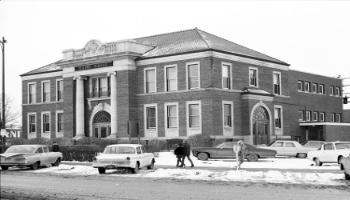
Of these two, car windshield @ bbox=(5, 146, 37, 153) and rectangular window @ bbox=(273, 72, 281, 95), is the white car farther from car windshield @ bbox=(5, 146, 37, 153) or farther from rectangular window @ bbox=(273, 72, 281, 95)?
rectangular window @ bbox=(273, 72, 281, 95)

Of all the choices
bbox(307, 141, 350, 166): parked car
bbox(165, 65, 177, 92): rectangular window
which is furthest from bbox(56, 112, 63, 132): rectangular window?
bbox(307, 141, 350, 166): parked car

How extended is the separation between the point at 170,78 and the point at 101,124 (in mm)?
8357

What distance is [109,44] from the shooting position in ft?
173

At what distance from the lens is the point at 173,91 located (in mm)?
50562


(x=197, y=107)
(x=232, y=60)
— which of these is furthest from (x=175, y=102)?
(x=232, y=60)

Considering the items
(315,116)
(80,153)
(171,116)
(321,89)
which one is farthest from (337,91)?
(80,153)

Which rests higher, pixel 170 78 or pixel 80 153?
pixel 170 78

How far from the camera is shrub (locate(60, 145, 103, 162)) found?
38125mm

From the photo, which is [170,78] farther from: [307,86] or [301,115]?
[307,86]

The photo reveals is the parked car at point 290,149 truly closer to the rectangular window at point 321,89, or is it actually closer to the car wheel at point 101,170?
the car wheel at point 101,170

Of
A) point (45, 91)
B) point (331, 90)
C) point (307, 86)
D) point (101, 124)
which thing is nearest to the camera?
point (101, 124)

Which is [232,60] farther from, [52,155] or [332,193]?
[332,193]

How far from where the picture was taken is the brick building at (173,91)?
4912 cm

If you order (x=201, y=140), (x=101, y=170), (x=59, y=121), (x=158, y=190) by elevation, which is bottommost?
(x=158, y=190)
